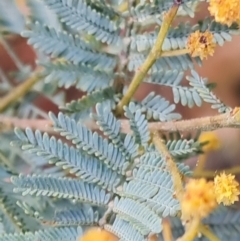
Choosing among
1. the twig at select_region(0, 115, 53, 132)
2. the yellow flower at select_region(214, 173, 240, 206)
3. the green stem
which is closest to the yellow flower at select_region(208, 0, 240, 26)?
the green stem

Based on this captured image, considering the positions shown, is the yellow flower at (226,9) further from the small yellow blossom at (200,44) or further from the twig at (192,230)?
the twig at (192,230)

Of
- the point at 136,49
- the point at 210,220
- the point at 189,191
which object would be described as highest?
the point at 136,49

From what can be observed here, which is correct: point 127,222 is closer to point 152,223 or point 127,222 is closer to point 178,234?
point 152,223

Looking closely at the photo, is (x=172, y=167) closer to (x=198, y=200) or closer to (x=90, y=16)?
(x=198, y=200)

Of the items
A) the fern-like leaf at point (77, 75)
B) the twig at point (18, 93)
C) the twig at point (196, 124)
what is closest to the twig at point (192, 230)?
the twig at point (196, 124)

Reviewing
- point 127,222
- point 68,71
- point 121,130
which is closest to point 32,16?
point 68,71

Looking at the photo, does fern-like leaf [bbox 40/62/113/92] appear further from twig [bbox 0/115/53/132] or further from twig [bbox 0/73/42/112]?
twig [bbox 0/73/42/112]

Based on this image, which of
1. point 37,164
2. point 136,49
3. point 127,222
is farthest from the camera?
point 37,164
